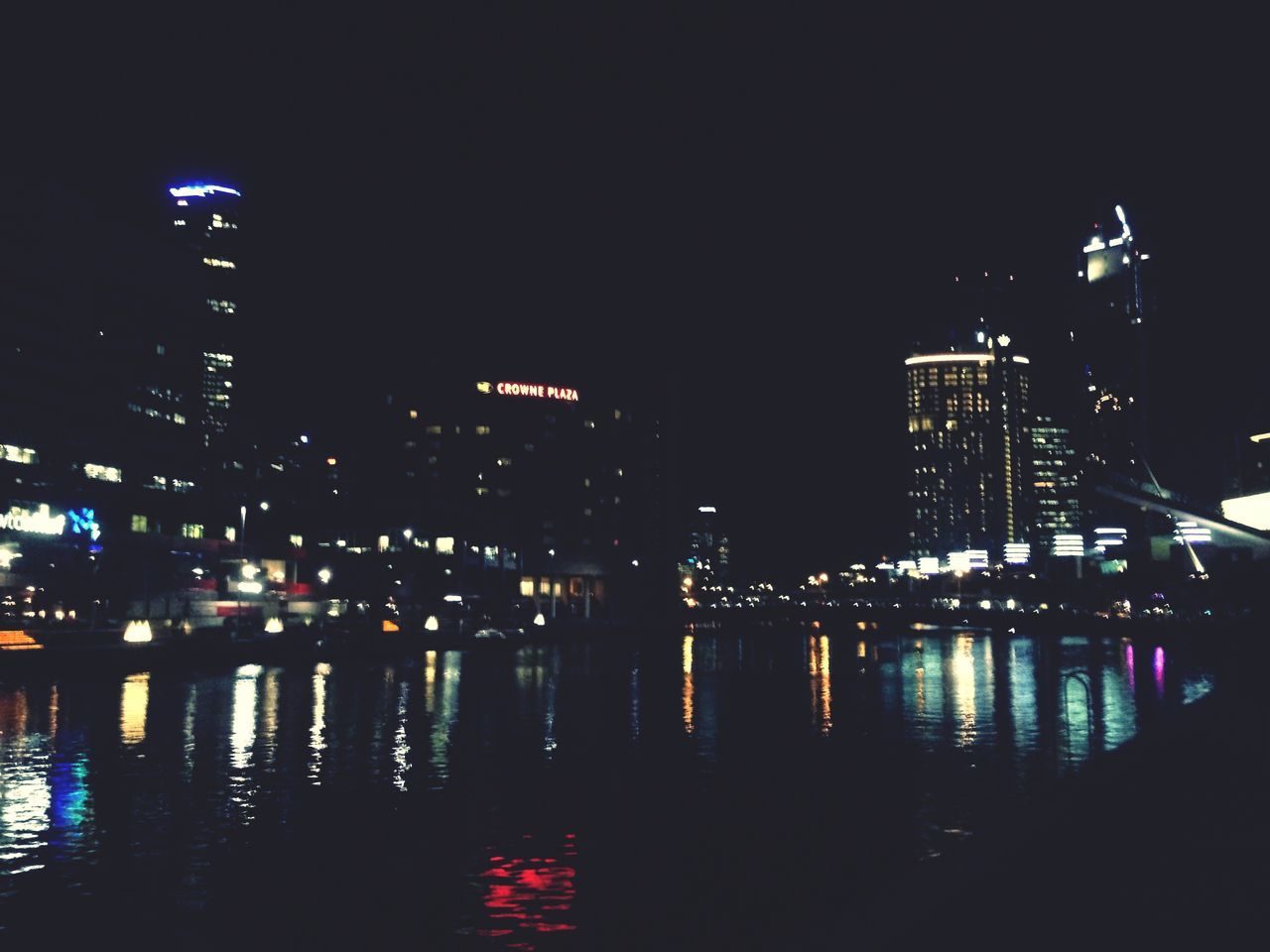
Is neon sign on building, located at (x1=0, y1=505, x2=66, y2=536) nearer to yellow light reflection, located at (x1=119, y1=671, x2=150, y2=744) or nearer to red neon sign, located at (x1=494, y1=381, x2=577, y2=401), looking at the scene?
yellow light reflection, located at (x1=119, y1=671, x2=150, y2=744)

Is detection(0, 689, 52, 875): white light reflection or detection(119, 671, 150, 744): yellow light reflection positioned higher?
detection(119, 671, 150, 744): yellow light reflection

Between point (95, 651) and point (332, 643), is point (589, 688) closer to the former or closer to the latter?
point (95, 651)

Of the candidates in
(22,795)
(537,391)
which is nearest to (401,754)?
(22,795)

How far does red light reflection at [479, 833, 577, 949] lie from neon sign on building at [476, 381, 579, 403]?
177389 millimetres

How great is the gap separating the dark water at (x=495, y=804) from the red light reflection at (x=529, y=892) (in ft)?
0.14

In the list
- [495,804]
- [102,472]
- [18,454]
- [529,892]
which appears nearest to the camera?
[529,892]

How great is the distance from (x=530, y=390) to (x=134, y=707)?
527 ft

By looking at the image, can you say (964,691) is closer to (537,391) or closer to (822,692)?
(822,692)

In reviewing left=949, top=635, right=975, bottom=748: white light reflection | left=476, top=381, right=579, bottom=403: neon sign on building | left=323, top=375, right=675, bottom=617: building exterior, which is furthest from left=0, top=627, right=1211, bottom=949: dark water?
left=476, top=381, right=579, bottom=403: neon sign on building

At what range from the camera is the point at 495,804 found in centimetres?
1894

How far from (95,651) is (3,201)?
7480 centimetres

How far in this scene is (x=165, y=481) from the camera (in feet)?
405

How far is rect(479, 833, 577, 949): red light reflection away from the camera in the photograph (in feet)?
39.9

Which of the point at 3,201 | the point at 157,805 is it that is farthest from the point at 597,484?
the point at 157,805
